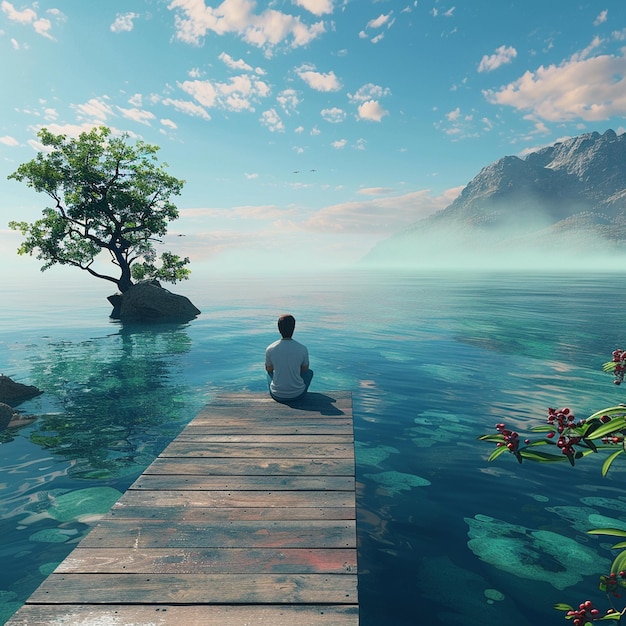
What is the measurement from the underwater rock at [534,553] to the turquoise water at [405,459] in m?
0.02

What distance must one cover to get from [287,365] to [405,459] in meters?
3.67

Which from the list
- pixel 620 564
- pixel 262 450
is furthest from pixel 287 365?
pixel 620 564

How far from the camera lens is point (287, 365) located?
31.3 feet

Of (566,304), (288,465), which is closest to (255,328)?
(288,465)

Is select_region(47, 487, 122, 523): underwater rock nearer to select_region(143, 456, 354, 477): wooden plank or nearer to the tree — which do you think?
select_region(143, 456, 354, 477): wooden plank

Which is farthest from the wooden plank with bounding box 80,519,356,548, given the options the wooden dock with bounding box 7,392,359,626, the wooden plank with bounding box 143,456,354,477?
the wooden plank with bounding box 143,456,354,477

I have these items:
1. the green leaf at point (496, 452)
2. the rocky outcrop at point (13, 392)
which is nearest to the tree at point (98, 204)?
the rocky outcrop at point (13, 392)

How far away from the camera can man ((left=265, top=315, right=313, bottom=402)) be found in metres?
9.42

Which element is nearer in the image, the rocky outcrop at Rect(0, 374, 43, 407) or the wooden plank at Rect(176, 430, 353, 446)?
the wooden plank at Rect(176, 430, 353, 446)

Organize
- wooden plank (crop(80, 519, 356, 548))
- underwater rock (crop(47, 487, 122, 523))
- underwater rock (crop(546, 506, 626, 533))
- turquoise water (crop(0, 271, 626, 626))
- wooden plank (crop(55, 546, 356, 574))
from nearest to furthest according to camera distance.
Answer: wooden plank (crop(55, 546, 356, 574)) → wooden plank (crop(80, 519, 356, 548)) → turquoise water (crop(0, 271, 626, 626)) → underwater rock (crop(546, 506, 626, 533)) → underwater rock (crop(47, 487, 122, 523))

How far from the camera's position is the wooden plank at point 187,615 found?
3.62 meters

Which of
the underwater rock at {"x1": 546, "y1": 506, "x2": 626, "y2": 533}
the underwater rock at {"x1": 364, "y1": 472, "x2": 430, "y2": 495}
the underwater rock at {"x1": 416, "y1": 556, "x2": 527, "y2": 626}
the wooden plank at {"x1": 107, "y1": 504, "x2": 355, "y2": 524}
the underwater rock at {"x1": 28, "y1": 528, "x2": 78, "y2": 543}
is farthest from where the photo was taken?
the underwater rock at {"x1": 364, "y1": 472, "x2": 430, "y2": 495}

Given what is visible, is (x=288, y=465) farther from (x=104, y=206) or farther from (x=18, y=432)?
(x=104, y=206)

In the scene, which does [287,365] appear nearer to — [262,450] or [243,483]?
[262,450]
